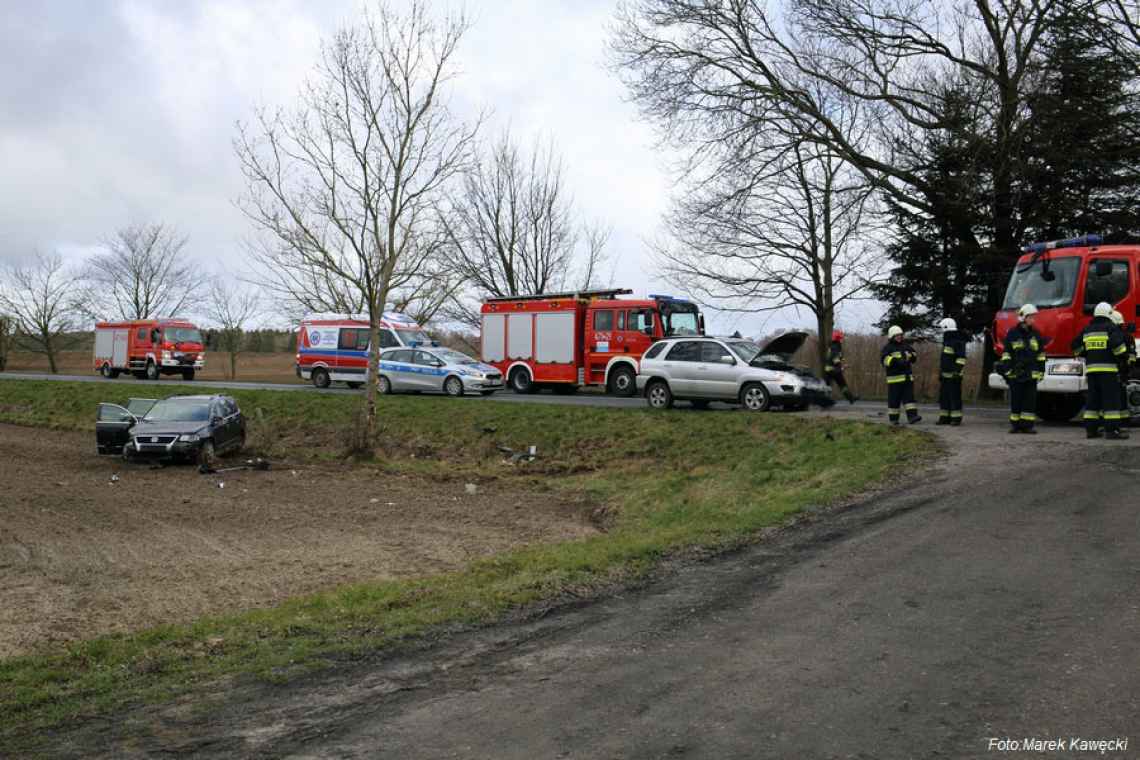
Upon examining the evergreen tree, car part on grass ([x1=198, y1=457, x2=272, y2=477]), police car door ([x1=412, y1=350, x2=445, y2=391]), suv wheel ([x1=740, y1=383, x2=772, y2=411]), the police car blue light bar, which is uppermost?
the evergreen tree

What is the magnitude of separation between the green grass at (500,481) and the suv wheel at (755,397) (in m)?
0.94

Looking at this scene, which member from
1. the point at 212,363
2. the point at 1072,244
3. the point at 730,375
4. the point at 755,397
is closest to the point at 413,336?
the point at 730,375

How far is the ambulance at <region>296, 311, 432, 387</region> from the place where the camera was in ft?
102

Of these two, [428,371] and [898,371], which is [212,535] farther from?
[428,371]

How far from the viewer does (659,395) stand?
20.6m

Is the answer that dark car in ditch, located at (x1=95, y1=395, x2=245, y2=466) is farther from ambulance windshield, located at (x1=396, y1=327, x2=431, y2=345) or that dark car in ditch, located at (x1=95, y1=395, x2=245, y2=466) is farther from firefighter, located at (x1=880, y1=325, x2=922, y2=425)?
firefighter, located at (x1=880, y1=325, x2=922, y2=425)

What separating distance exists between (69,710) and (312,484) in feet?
40.0

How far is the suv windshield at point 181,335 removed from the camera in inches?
1641

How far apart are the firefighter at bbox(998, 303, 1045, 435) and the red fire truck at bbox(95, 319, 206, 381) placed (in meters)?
36.4

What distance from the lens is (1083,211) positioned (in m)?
24.9

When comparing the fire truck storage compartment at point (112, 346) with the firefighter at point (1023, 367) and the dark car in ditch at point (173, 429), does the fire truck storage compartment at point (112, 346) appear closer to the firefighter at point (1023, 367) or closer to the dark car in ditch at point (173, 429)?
the dark car in ditch at point (173, 429)

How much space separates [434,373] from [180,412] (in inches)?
331

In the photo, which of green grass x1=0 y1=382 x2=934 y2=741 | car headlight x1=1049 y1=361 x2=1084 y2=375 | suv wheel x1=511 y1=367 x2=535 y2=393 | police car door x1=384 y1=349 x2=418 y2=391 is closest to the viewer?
green grass x1=0 y1=382 x2=934 y2=741

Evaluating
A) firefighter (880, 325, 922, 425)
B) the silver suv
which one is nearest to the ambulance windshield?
the silver suv
